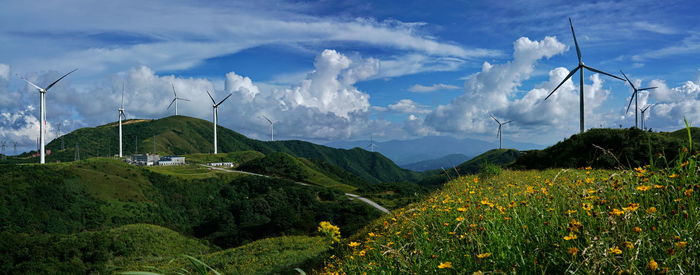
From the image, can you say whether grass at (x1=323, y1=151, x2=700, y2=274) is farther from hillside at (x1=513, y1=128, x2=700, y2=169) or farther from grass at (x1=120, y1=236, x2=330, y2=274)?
hillside at (x1=513, y1=128, x2=700, y2=169)

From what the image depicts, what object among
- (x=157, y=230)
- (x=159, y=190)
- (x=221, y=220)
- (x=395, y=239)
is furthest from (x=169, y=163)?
(x=395, y=239)

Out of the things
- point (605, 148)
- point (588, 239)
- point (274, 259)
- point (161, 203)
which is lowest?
point (161, 203)

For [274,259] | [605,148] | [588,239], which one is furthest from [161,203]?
[588,239]

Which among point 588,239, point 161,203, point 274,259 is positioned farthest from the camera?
point 161,203

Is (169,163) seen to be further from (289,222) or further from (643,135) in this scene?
(643,135)

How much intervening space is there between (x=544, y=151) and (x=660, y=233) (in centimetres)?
4012

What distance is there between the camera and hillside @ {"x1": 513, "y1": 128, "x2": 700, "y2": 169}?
28812 millimetres

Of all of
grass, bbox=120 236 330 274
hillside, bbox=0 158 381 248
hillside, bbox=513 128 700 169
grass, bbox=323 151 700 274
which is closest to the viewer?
grass, bbox=323 151 700 274

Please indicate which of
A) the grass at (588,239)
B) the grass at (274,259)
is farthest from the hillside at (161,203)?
the grass at (588,239)

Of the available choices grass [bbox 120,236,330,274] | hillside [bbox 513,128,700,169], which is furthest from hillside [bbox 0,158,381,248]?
hillside [bbox 513,128,700,169]

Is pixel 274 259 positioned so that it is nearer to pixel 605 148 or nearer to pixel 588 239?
pixel 588 239

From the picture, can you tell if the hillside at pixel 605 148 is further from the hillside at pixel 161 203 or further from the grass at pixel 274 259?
the hillside at pixel 161 203

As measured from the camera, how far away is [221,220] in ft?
368

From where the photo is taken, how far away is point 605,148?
35.5 metres
